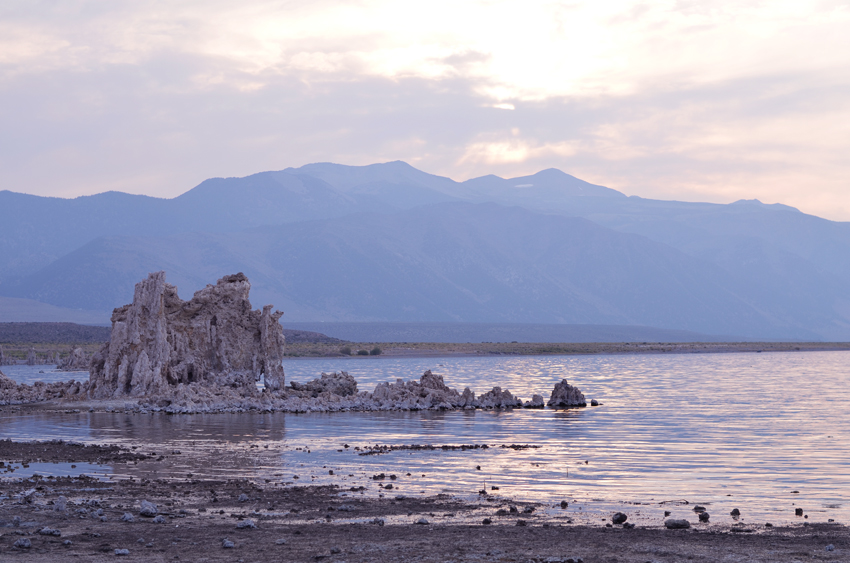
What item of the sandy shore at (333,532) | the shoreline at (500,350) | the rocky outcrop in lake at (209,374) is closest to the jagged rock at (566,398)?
the rocky outcrop in lake at (209,374)

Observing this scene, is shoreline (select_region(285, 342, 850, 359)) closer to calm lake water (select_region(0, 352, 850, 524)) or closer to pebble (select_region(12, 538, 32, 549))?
calm lake water (select_region(0, 352, 850, 524))

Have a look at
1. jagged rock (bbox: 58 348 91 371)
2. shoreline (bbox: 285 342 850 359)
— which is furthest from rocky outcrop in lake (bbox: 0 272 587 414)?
shoreline (bbox: 285 342 850 359)

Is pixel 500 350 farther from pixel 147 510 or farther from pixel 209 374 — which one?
pixel 147 510

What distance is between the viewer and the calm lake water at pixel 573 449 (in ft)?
70.5

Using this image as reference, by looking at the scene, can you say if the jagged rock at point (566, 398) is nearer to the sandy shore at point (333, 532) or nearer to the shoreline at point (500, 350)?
the sandy shore at point (333, 532)

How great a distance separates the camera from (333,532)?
16.5 m

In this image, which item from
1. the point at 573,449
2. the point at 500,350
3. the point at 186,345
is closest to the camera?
the point at 573,449

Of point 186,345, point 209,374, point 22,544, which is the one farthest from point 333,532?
point 209,374

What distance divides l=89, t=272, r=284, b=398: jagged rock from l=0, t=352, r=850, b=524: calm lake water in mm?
5515

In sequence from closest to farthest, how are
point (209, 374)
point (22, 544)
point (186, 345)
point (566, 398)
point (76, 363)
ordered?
point (22, 544), point (566, 398), point (186, 345), point (209, 374), point (76, 363)

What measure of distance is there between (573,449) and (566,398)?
19.5 m

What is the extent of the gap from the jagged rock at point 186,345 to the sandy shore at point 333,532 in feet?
89.7

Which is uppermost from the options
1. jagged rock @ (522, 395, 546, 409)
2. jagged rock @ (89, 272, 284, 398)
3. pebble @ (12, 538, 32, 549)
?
jagged rock @ (89, 272, 284, 398)

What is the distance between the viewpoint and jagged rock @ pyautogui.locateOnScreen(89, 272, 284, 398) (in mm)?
48281
